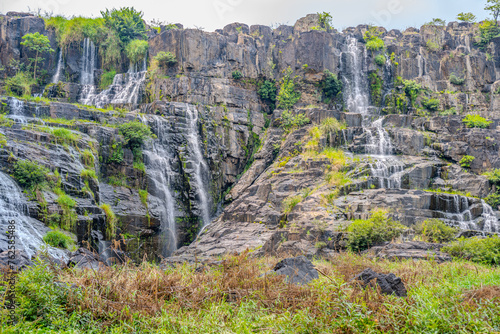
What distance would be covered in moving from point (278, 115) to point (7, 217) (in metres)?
21.0

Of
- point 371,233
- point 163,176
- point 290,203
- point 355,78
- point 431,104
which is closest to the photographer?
point 371,233

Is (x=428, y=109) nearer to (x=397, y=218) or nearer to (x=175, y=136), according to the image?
(x=397, y=218)

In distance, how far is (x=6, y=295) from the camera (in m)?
6.17

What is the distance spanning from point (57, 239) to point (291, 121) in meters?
18.4

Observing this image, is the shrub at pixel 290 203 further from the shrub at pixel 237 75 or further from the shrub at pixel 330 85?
the shrub at pixel 330 85

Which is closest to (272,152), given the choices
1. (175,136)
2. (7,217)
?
(175,136)

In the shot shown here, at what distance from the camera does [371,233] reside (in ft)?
51.8

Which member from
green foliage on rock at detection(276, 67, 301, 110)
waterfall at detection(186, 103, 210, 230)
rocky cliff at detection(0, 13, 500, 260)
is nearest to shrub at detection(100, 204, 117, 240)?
rocky cliff at detection(0, 13, 500, 260)

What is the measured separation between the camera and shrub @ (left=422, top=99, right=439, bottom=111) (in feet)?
111

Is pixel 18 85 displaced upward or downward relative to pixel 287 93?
upward

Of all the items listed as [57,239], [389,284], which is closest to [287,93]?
[57,239]

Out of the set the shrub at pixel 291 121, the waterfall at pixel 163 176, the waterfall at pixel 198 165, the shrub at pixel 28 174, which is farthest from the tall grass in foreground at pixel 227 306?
the shrub at pixel 291 121

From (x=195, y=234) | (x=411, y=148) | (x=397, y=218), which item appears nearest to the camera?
(x=397, y=218)

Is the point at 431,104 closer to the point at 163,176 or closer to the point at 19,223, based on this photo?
the point at 163,176
